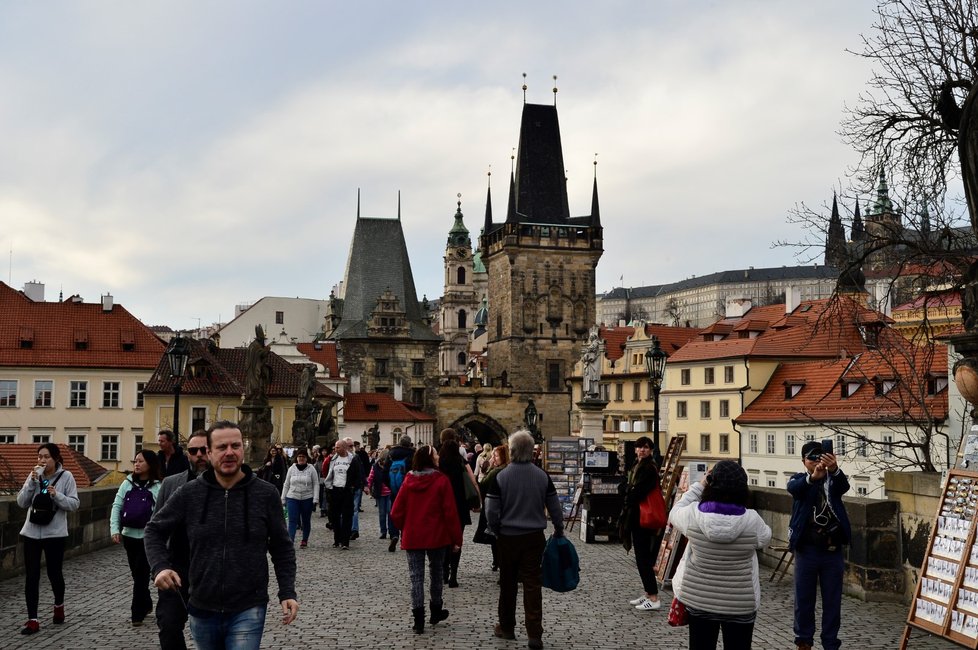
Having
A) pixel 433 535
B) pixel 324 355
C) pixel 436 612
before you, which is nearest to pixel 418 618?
pixel 436 612

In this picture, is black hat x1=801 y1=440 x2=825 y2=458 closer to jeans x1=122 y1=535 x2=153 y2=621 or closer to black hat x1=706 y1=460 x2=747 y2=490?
black hat x1=706 y1=460 x2=747 y2=490

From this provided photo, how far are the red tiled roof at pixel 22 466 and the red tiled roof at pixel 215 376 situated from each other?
25.3m

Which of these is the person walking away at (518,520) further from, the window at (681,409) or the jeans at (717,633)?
the window at (681,409)

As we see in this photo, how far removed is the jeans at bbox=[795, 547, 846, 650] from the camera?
24.8ft

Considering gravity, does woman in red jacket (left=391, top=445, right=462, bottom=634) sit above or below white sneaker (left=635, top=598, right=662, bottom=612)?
above

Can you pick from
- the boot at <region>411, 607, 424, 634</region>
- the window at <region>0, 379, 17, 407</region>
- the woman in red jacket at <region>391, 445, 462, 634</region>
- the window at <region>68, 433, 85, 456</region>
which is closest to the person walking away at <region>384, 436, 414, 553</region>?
the woman in red jacket at <region>391, 445, 462, 634</region>

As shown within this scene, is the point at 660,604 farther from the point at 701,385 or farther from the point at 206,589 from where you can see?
the point at 701,385

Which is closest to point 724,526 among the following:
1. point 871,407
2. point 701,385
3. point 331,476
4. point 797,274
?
point 331,476

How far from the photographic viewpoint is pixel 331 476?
16016 millimetres

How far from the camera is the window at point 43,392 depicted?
52.5 metres

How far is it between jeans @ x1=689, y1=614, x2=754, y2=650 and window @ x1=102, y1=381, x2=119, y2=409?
2012 inches

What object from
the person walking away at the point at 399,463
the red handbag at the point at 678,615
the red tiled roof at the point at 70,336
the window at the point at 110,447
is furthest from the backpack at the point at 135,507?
the red tiled roof at the point at 70,336

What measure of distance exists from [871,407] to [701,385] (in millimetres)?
16459

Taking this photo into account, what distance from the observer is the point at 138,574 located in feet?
29.6
